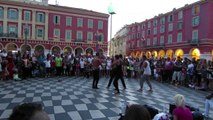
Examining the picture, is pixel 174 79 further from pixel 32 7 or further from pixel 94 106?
pixel 32 7

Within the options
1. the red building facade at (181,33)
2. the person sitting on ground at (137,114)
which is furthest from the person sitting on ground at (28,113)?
the red building facade at (181,33)

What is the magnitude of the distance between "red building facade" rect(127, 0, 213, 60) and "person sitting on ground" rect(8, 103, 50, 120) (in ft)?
127

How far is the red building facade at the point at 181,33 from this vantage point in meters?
37.5

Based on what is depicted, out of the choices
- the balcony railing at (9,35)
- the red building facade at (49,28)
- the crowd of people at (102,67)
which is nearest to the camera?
the crowd of people at (102,67)

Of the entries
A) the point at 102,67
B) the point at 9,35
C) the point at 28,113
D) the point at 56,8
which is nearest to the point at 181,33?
the point at 56,8

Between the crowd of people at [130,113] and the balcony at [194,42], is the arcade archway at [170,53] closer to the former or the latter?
the balcony at [194,42]

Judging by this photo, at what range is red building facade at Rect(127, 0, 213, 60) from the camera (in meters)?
37.5

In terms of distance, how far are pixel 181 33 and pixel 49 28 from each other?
2865cm

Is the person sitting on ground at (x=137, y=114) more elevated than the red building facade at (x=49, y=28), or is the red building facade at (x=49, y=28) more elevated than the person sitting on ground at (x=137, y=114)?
the red building facade at (x=49, y=28)

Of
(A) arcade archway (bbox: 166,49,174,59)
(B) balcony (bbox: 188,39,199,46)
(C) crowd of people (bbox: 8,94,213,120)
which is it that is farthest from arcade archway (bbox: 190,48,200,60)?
(C) crowd of people (bbox: 8,94,213,120)

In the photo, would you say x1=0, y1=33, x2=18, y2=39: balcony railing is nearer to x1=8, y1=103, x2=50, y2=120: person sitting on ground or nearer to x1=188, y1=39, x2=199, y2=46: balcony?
x1=188, y1=39, x2=199, y2=46: balcony

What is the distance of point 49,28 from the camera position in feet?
153

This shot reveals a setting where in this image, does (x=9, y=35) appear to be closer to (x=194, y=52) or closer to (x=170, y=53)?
(x=170, y=53)

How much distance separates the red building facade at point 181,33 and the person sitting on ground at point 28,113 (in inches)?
1520
